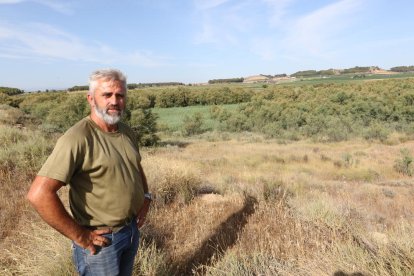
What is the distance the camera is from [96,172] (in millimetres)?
2154

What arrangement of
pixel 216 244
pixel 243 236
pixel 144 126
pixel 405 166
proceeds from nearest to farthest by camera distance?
1. pixel 216 244
2. pixel 243 236
3. pixel 405 166
4. pixel 144 126

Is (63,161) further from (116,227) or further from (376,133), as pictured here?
(376,133)

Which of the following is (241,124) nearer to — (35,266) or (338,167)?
(338,167)

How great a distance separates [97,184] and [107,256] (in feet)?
1.62

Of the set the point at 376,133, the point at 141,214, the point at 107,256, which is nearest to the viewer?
the point at 107,256

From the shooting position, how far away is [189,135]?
35.0 metres

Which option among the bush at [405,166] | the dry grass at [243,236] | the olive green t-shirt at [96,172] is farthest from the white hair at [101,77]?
the bush at [405,166]

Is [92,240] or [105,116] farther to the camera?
[105,116]

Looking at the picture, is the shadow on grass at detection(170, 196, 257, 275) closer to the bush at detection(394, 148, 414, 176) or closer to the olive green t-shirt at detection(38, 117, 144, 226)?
the olive green t-shirt at detection(38, 117, 144, 226)

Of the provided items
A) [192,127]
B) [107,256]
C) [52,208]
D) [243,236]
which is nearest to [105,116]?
[52,208]

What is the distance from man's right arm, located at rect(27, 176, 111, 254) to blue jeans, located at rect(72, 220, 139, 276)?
14cm

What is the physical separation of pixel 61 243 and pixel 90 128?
74.5 inches

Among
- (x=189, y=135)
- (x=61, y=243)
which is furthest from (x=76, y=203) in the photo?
(x=189, y=135)

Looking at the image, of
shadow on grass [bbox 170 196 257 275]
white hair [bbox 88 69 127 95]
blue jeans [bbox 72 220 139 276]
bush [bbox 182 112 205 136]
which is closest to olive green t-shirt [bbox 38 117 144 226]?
blue jeans [bbox 72 220 139 276]
